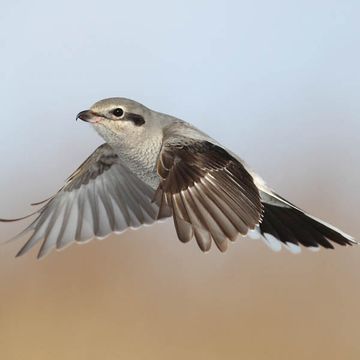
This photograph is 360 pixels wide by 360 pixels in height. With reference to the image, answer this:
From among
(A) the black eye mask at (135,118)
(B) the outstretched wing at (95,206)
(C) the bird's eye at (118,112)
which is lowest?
(B) the outstretched wing at (95,206)

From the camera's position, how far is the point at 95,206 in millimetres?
1159

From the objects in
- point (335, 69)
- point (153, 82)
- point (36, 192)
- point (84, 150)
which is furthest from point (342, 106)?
point (36, 192)

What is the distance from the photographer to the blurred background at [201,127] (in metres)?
1.30

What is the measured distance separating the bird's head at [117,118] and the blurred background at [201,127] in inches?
16.7

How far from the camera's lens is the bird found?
0.82 metres

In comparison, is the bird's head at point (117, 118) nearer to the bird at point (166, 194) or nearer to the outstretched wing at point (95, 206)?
the bird at point (166, 194)

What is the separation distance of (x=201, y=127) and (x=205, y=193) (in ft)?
1.71

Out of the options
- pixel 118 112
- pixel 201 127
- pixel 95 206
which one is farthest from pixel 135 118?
pixel 201 127

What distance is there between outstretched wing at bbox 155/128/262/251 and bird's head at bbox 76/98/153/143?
6 cm

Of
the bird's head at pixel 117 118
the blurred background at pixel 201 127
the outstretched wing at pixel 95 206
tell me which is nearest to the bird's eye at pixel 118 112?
the bird's head at pixel 117 118

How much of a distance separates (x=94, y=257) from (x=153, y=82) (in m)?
0.39

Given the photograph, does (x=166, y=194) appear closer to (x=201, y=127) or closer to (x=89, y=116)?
(x=89, y=116)

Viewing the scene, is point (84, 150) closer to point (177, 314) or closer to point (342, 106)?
point (177, 314)

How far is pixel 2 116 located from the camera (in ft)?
4.42
